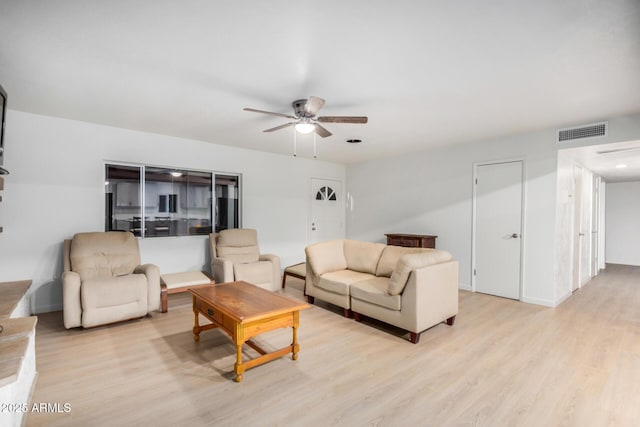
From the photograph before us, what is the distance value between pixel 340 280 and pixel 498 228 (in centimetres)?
266

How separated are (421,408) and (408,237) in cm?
351

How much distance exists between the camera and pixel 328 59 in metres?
2.29

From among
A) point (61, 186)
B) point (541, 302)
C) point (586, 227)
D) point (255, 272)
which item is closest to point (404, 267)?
point (255, 272)

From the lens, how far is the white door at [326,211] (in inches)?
258

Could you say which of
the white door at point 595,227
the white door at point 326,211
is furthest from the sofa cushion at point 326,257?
the white door at point 595,227

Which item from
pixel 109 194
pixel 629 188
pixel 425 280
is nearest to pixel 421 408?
pixel 425 280

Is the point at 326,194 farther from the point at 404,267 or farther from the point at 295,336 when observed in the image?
the point at 295,336

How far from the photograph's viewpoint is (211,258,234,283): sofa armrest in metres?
4.19

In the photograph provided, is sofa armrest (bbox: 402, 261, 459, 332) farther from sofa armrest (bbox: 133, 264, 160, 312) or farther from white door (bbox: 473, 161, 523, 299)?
sofa armrest (bbox: 133, 264, 160, 312)

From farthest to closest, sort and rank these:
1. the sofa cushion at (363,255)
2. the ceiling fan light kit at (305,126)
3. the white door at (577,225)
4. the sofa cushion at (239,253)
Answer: the white door at (577,225) < the sofa cushion at (239,253) < the sofa cushion at (363,255) < the ceiling fan light kit at (305,126)

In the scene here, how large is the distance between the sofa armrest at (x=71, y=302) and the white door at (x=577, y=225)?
21.8 ft

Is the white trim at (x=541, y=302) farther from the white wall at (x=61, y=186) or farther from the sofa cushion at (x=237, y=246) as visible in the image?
the white wall at (x=61, y=186)

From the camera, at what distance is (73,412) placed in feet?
6.35

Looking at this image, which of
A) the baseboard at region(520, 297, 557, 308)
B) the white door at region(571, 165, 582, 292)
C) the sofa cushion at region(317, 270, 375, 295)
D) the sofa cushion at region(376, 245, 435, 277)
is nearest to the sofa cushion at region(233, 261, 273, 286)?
the sofa cushion at region(317, 270, 375, 295)
